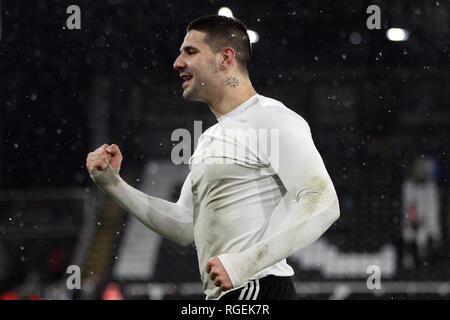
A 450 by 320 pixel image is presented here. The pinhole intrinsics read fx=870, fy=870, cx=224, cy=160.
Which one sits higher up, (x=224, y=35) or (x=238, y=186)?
(x=224, y=35)

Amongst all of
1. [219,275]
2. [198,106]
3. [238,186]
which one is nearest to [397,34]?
[198,106]

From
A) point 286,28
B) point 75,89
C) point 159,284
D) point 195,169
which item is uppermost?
point 286,28

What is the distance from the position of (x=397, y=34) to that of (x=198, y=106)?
2.91 m

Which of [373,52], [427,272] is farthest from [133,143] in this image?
[427,272]

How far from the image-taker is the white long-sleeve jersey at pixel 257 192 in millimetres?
2193

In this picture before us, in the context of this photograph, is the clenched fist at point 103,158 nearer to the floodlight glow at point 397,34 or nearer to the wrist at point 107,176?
the wrist at point 107,176

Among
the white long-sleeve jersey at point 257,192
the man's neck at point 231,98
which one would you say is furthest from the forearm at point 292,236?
the man's neck at point 231,98

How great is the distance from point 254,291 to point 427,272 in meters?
7.76

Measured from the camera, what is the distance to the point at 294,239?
7.18ft

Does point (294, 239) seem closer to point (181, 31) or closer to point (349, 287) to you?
point (349, 287)

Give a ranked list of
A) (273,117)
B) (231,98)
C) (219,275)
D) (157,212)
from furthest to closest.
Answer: (157,212), (231,98), (273,117), (219,275)

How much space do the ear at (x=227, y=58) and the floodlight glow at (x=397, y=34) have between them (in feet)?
31.1

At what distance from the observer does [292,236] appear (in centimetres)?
219

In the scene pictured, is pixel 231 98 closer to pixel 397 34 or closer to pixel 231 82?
pixel 231 82
